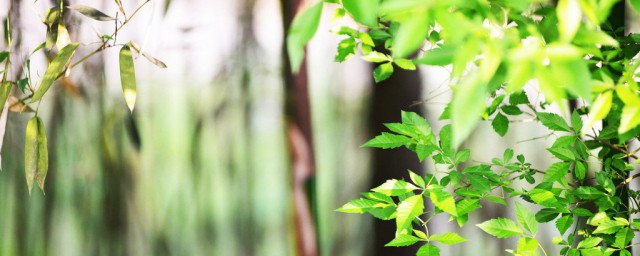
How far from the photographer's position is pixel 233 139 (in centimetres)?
140

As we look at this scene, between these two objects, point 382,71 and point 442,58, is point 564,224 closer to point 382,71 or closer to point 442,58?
point 382,71

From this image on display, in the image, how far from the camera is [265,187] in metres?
1.41

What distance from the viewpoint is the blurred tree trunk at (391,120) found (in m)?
1.41

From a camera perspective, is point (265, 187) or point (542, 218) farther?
point (265, 187)

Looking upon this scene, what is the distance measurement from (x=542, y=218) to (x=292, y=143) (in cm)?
64

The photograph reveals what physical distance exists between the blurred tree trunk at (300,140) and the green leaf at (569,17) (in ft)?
3.41

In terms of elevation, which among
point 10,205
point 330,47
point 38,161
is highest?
point 330,47

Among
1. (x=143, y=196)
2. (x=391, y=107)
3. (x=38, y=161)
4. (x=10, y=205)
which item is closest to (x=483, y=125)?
(x=391, y=107)

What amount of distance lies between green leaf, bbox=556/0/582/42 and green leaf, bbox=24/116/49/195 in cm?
112

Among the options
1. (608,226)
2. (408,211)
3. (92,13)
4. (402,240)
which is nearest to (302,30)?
(408,211)

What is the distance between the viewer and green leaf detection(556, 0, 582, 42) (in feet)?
1.21

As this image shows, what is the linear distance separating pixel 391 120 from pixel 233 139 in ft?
1.28

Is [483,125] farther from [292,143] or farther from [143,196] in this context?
[143,196]

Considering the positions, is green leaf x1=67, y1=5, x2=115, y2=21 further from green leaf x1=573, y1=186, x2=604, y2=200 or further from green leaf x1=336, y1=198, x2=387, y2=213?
green leaf x1=573, y1=186, x2=604, y2=200
